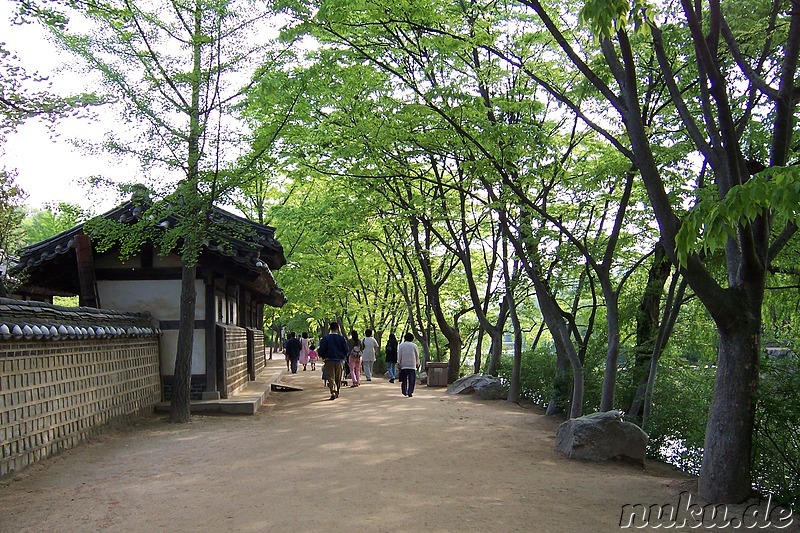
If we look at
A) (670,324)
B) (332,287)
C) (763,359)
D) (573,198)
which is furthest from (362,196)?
(332,287)

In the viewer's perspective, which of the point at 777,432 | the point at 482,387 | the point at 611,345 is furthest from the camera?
the point at 482,387

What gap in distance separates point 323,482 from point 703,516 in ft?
12.2

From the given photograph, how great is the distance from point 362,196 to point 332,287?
15037 mm

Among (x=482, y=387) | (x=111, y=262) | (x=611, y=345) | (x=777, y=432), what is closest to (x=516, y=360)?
(x=482, y=387)

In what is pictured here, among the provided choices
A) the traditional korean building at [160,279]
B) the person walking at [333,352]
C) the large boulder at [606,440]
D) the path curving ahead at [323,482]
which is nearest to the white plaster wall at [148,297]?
the traditional korean building at [160,279]

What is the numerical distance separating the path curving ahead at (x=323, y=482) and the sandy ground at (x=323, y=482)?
0.06 ft

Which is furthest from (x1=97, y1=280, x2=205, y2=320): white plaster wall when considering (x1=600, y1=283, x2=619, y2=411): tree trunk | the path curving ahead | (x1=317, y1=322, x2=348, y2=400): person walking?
(x1=600, y1=283, x2=619, y2=411): tree trunk

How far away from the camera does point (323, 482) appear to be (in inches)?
279

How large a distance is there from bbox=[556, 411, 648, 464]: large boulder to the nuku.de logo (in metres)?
2.35

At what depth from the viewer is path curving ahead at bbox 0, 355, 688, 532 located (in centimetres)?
564

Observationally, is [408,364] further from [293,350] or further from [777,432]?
[293,350]

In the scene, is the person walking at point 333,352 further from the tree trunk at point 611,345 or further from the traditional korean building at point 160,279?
the tree trunk at point 611,345

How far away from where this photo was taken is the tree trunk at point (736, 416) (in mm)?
6348

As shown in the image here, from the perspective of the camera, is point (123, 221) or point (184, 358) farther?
point (123, 221)
